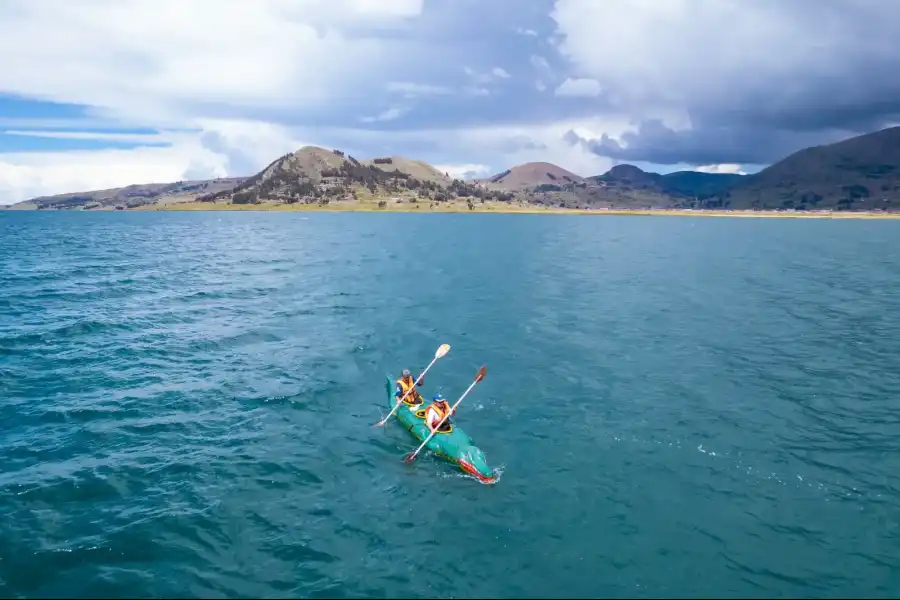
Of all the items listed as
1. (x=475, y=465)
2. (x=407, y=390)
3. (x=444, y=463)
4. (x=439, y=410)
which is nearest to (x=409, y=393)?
(x=407, y=390)

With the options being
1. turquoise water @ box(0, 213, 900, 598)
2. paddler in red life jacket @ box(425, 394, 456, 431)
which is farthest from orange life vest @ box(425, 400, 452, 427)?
turquoise water @ box(0, 213, 900, 598)

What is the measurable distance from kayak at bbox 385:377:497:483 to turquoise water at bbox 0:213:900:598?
2.22ft

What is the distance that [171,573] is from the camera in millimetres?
19344

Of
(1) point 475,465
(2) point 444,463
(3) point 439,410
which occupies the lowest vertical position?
(2) point 444,463

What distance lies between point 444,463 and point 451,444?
131 centimetres

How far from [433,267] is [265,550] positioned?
83.7 m

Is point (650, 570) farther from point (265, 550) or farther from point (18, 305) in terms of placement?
point (18, 305)

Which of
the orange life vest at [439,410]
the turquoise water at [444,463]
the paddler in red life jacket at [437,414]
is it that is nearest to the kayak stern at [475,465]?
the turquoise water at [444,463]

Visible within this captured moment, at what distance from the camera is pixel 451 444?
27.4 meters

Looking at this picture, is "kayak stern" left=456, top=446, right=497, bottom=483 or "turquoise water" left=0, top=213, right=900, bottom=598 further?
"kayak stern" left=456, top=446, right=497, bottom=483

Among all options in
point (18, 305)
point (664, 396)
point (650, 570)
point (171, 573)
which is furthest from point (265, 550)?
point (18, 305)

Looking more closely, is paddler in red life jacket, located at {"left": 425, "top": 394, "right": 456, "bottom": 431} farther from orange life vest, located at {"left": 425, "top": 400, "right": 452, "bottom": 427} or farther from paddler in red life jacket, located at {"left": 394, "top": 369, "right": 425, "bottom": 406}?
paddler in red life jacket, located at {"left": 394, "top": 369, "right": 425, "bottom": 406}

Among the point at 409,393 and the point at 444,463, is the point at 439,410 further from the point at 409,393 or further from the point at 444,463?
the point at 409,393

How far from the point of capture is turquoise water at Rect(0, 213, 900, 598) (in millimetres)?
19797
